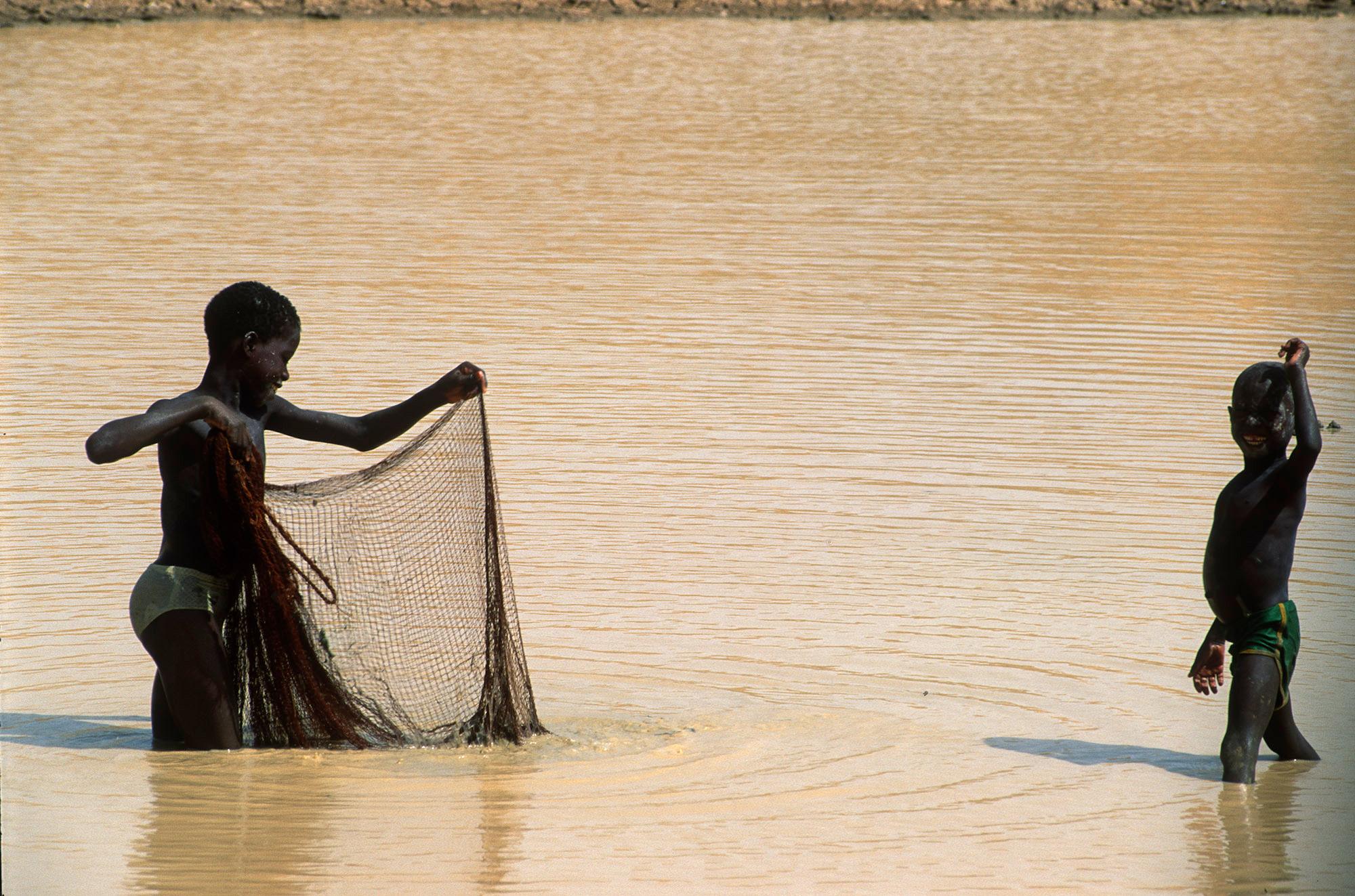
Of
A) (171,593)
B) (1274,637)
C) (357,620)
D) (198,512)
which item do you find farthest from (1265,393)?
(171,593)

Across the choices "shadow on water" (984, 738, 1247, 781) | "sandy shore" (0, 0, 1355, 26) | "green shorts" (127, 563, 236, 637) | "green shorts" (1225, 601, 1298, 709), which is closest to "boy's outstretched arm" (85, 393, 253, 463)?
"green shorts" (127, 563, 236, 637)

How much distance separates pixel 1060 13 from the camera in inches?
1473

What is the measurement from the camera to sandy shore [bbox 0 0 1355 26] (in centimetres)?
3444

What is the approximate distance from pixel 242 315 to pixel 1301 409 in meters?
3.05

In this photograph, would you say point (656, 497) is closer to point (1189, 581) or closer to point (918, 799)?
point (1189, 581)

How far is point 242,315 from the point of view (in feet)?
17.6

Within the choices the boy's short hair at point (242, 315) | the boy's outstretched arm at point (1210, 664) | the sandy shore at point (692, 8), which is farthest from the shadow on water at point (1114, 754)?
the sandy shore at point (692, 8)

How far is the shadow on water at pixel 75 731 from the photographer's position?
5.72 metres

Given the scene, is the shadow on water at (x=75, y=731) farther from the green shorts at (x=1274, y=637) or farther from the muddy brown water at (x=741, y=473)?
the green shorts at (x=1274, y=637)

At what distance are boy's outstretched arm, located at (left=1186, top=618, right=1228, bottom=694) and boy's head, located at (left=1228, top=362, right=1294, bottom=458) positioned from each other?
559 mm

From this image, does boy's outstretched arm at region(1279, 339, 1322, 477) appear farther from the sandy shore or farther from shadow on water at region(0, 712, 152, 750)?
the sandy shore

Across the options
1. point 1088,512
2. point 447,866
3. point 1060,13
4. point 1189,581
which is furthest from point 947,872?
point 1060,13

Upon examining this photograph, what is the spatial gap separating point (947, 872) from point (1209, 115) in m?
20.9

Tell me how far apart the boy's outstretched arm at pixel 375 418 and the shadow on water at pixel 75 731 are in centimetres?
106
